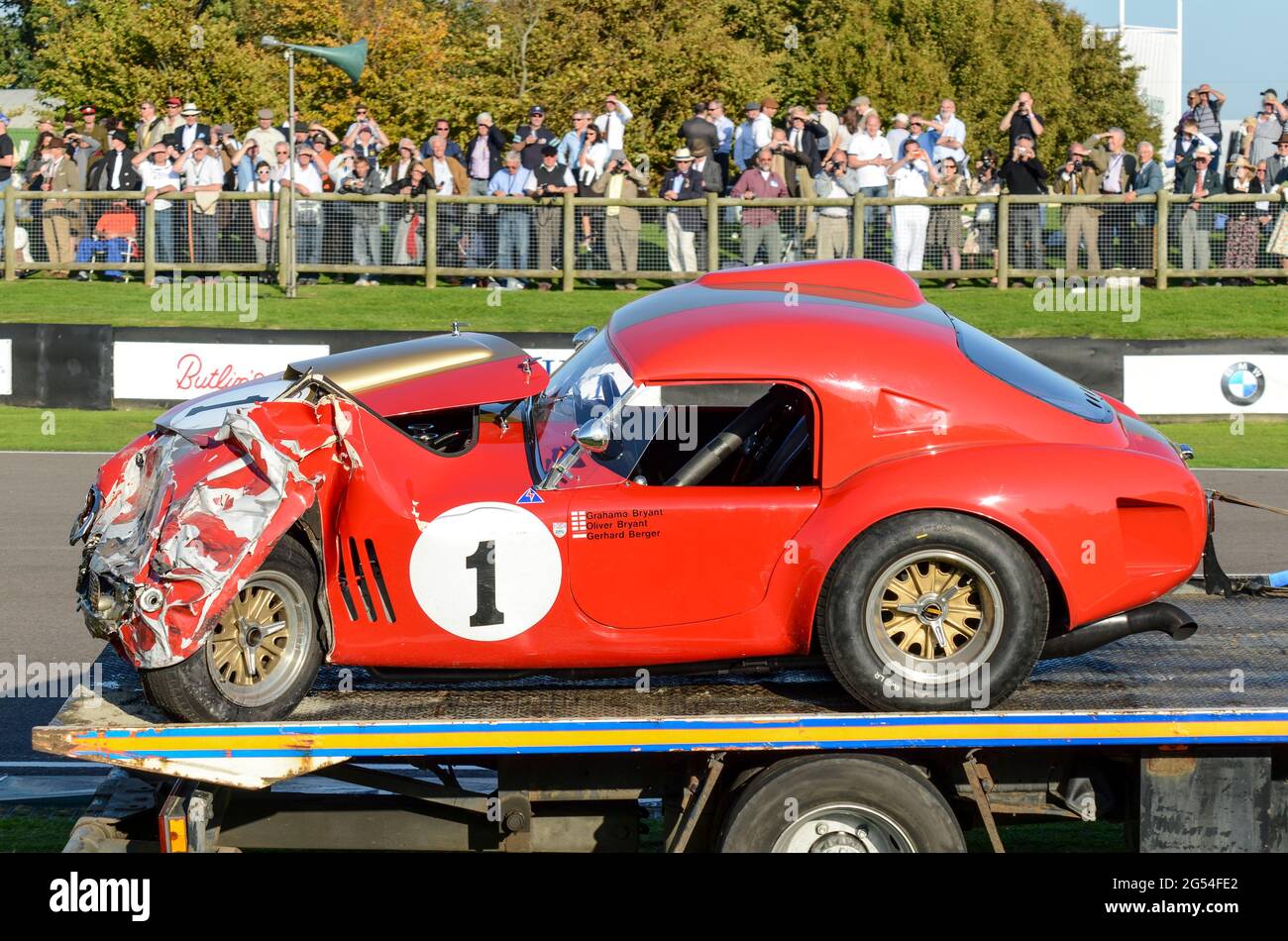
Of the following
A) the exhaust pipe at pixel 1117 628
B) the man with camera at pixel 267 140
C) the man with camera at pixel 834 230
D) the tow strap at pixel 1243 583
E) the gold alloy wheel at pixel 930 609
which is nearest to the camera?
the gold alloy wheel at pixel 930 609

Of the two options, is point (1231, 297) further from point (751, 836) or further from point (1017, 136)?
point (751, 836)

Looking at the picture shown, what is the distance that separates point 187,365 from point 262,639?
12.6 metres

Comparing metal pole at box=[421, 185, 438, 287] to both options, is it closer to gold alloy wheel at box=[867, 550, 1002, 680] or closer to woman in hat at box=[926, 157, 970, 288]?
woman in hat at box=[926, 157, 970, 288]

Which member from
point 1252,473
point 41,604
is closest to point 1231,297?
point 1252,473

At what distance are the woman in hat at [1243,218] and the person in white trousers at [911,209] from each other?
3.90 meters

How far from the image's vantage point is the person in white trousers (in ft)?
64.7

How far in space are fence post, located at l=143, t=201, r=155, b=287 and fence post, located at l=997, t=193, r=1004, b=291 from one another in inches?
443

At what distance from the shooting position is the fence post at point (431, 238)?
20297mm

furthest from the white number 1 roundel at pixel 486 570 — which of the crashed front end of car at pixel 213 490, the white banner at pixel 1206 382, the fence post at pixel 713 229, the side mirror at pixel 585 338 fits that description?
the fence post at pixel 713 229

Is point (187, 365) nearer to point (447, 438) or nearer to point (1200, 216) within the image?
point (447, 438)

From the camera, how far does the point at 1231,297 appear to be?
2025 centimetres

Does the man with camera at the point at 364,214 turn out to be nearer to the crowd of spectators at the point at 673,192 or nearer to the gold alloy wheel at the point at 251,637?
the crowd of spectators at the point at 673,192

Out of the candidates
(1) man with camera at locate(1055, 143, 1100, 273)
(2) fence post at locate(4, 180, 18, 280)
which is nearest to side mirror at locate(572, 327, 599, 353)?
(1) man with camera at locate(1055, 143, 1100, 273)

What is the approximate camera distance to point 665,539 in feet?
17.4
